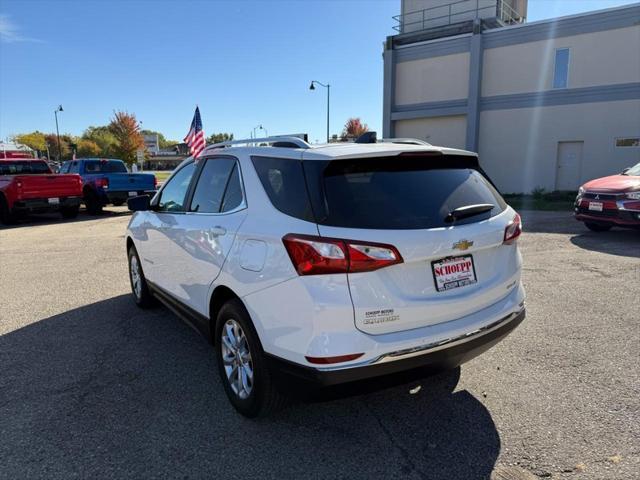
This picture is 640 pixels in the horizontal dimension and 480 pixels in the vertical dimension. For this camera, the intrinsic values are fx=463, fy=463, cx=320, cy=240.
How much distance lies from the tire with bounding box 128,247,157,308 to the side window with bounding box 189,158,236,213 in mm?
1768

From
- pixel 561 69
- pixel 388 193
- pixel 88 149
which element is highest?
pixel 561 69

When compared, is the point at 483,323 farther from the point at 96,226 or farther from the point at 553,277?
the point at 96,226

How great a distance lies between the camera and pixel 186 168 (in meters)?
4.41

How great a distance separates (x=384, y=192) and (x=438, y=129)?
2284 cm

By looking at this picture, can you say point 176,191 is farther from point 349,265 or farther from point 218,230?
point 349,265

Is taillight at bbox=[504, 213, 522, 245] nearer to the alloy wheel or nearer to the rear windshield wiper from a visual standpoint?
the rear windshield wiper

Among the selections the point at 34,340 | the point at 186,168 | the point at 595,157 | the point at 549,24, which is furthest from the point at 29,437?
the point at 549,24

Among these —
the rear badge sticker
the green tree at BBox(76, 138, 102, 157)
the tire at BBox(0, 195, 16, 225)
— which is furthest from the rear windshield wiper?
the green tree at BBox(76, 138, 102, 157)

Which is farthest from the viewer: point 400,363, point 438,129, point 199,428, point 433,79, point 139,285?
point 438,129

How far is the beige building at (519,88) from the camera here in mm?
19047

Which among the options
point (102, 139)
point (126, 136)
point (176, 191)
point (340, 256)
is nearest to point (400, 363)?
point (340, 256)

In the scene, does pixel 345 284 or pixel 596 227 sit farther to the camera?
pixel 596 227

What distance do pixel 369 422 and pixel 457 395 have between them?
75 centimetres

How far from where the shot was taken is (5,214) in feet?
45.4
